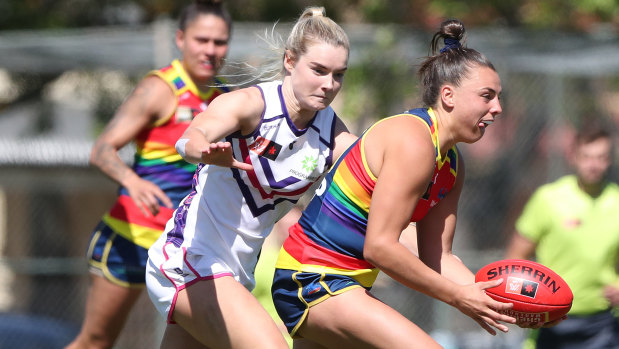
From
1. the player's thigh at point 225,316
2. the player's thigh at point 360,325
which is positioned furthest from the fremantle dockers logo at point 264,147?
the player's thigh at point 360,325

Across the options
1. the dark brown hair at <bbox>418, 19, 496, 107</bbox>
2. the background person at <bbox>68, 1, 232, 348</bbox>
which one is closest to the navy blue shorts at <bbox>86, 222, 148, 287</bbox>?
the background person at <bbox>68, 1, 232, 348</bbox>

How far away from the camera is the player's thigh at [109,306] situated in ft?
16.5

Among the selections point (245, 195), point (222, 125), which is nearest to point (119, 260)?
point (245, 195)

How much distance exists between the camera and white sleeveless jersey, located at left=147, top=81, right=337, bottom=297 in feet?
12.4

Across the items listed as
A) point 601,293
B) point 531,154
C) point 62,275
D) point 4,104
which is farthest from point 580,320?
point 4,104

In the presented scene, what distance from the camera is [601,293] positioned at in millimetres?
6125

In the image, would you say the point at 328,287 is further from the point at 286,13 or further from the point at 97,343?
the point at 286,13

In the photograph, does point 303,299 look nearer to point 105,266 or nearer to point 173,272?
point 173,272

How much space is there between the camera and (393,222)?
347 centimetres

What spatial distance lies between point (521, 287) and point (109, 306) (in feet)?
7.93

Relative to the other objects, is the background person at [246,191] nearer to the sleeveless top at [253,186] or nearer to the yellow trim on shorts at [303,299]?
the sleeveless top at [253,186]

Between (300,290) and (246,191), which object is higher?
(246,191)

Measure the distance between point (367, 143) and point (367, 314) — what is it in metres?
0.68

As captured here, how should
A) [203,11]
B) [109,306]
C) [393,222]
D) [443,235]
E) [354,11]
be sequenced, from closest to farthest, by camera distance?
1. [393,222]
2. [443,235]
3. [109,306]
4. [203,11]
5. [354,11]
